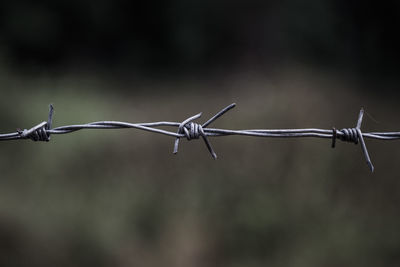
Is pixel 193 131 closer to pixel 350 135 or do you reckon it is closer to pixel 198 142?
pixel 350 135

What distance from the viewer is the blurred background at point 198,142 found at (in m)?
2.85

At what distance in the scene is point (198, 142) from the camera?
14.2 ft

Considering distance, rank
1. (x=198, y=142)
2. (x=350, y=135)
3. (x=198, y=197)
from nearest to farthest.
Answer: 1. (x=350, y=135)
2. (x=198, y=197)
3. (x=198, y=142)

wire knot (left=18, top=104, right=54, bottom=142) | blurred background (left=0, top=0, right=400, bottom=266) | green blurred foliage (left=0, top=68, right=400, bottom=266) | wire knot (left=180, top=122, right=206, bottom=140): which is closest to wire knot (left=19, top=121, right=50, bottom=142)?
wire knot (left=18, top=104, right=54, bottom=142)

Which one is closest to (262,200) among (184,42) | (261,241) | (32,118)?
(261,241)

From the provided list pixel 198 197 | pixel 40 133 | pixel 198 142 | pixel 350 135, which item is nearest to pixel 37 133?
pixel 40 133

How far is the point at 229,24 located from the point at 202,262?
5.22 m

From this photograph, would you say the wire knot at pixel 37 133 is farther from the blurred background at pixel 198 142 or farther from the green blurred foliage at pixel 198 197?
the green blurred foliage at pixel 198 197

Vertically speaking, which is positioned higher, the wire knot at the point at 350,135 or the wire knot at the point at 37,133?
the wire knot at the point at 37,133

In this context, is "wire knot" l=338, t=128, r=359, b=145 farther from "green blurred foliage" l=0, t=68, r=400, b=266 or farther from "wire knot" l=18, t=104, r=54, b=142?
"green blurred foliage" l=0, t=68, r=400, b=266

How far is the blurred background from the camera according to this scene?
112 inches

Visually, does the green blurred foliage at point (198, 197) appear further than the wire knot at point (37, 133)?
Yes

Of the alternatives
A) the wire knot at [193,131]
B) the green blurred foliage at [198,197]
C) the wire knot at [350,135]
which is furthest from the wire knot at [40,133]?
the green blurred foliage at [198,197]

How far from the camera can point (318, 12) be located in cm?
616
